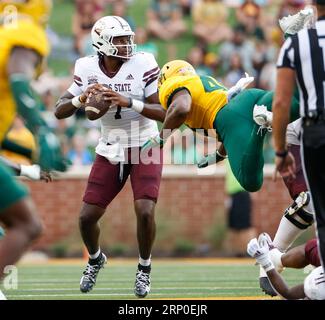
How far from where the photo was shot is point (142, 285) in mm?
7965

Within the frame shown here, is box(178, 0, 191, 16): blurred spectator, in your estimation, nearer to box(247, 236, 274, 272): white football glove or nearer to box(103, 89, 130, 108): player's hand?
box(103, 89, 130, 108): player's hand

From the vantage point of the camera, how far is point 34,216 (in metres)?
5.53

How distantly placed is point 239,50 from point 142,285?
930 centimetres

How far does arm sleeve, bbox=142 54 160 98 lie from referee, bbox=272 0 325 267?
2.72m

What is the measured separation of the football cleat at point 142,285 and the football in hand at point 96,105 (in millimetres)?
1280

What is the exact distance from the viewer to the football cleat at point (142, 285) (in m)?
7.91

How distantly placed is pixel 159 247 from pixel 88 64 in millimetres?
7109

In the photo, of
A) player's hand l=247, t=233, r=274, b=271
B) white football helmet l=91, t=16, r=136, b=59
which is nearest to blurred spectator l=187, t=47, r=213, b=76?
white football helmet l=91, t=16, r=136, b=59

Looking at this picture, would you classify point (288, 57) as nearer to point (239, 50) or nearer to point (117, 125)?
point (117, 125)

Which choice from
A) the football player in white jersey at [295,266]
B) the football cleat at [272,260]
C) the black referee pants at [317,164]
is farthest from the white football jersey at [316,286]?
the football cleat at [272,260]

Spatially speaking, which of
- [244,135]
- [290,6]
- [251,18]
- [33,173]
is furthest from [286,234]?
[251,18]
